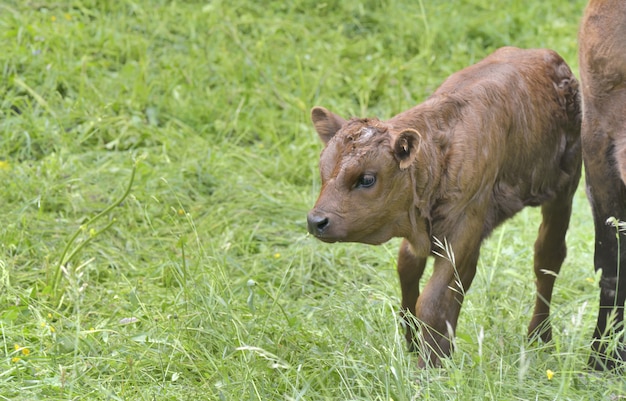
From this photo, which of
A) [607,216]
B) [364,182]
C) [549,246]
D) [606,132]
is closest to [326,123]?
[364,182]

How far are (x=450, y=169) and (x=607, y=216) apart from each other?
34.4 inches

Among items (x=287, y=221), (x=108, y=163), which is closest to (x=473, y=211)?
(x=287, y=221)

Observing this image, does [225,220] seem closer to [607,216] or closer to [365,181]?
[365,181]

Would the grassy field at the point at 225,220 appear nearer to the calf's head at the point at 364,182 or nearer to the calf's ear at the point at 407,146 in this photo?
the calf's head at the point at 364,182

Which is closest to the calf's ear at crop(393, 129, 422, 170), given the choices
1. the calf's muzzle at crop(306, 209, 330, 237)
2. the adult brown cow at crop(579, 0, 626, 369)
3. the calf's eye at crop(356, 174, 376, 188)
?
the calf's eye at crop(356, 174, 376, 188)

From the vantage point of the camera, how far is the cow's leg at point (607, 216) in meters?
5.30

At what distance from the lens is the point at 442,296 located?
5234 millimetres

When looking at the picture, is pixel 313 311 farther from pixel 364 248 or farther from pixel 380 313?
pixel 364 248

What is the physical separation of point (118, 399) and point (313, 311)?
1.50m

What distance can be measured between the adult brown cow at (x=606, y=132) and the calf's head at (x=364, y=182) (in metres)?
0.96

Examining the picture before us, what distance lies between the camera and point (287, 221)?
7.81 metres

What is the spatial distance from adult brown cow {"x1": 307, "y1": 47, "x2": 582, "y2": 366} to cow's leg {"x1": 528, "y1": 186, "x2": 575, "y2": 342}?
0.30 ft

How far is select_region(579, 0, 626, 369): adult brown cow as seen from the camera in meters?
5.15

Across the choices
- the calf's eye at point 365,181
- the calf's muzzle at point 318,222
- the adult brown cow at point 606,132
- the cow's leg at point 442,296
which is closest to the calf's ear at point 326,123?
the calf's eye at point 365,181
